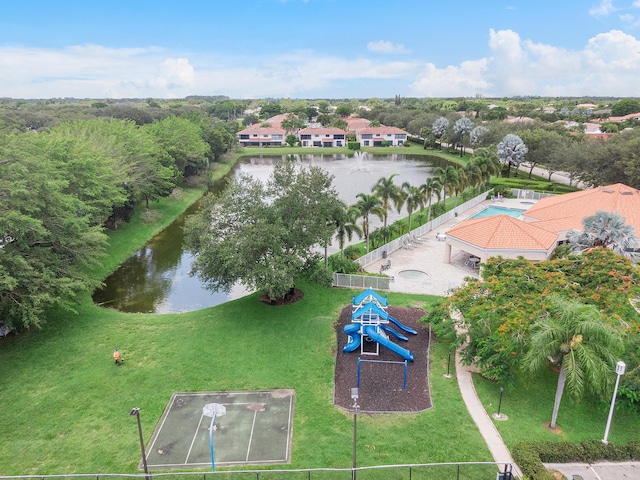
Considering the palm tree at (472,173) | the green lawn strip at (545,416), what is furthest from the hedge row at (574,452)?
the palm tree at (472,173)

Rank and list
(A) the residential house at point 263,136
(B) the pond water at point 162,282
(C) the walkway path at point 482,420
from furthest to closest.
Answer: (A) the residential house at point 263,136, (B) the pond water at point 162,282, (C) the walkway path at point 482,420

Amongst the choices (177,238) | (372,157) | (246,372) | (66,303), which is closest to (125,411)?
(246,372)

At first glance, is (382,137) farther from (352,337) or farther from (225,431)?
(225,431)

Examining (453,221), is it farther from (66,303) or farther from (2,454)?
(2,454)

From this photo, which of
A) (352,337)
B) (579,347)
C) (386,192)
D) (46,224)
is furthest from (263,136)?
(579,347)

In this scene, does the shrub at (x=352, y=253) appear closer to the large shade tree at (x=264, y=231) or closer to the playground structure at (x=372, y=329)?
the large shade tree at (x=264, y=231)

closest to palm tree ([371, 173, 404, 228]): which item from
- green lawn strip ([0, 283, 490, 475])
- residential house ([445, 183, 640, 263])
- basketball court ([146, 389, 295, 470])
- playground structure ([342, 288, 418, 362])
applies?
residential house ([445, 183, 640, 263])

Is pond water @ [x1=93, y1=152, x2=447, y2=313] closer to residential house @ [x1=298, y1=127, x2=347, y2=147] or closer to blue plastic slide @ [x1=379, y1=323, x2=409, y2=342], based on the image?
blue plastic slide @ [x1=379, y1=323, x2=409, y2=342]
